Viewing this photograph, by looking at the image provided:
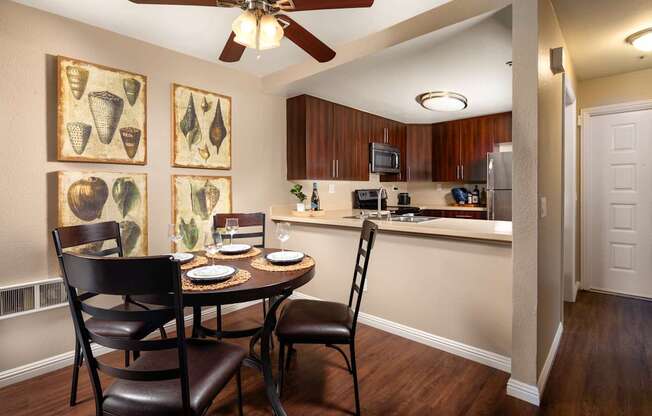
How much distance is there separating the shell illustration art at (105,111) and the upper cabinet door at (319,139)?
1.70 metres

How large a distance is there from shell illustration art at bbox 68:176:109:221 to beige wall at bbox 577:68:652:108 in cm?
461

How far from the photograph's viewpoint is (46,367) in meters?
2.13

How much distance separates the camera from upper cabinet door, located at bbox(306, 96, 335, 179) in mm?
3490

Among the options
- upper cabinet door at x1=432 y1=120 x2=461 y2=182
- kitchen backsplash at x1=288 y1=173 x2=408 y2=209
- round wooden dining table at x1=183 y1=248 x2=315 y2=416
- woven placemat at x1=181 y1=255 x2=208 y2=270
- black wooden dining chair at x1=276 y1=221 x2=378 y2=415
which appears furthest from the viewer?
upper cabinet door at x1=432 y1=120 x2=461 y2=182

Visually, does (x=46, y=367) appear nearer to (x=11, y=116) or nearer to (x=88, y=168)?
(x=88, y=168)

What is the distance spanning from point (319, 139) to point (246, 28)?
81.7 inches

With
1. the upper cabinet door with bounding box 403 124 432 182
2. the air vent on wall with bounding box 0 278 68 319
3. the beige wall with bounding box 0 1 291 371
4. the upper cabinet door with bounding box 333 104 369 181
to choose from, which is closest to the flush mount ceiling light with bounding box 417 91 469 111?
the upper cabinet door with bounding box 333 104 369 181

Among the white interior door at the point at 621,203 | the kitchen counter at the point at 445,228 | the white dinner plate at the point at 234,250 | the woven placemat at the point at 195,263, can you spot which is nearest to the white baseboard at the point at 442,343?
the kitchen counter at the point at 445,228

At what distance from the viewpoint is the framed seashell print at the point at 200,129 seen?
275 cm

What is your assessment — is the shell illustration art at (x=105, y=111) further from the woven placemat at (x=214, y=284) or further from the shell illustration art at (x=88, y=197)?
the woven placemat at (x=214, y=284)

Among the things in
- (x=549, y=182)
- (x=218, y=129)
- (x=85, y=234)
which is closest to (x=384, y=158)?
(x=218, y=129)

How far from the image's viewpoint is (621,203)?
3426mm

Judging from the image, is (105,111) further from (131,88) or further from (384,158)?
(384,158)

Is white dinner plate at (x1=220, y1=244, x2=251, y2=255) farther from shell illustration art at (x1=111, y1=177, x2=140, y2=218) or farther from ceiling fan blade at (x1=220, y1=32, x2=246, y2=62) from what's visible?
ceiling fan blade at (x1=220, y1=32, x2=246, y2=62)
